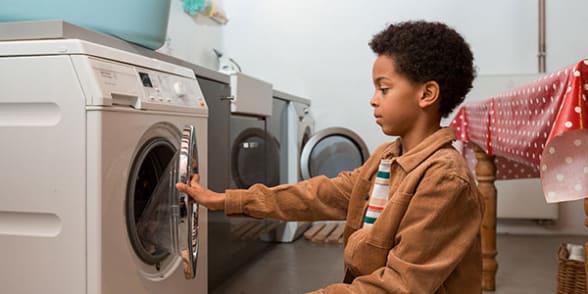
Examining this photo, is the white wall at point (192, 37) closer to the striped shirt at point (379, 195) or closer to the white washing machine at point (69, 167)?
the white washing machine at point (69, 167)

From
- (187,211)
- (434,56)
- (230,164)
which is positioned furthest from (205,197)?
(230,164)

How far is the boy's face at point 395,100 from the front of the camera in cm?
111

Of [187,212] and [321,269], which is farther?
[321,269]

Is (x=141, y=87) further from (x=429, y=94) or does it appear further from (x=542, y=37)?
(x=542, y=37)

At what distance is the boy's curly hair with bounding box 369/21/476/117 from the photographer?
1.10 m

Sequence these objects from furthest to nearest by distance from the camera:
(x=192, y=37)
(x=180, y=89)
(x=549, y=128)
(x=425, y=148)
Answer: (x=192, y=37), (x=180, y=89), (x=549, y=128), (x=425, y=148)

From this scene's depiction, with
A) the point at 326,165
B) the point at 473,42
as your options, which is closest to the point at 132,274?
the point at 326,165

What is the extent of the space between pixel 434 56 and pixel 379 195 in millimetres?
311

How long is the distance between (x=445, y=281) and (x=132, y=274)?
2.20ft

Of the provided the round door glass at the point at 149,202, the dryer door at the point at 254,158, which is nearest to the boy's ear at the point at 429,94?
the round door glass at the point at 149,202

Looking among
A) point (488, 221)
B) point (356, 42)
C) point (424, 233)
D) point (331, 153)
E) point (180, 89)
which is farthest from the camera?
point (356, 42)

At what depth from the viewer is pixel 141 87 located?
1.26 meters

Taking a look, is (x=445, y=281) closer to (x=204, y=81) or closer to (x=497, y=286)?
(x=204, y=81)

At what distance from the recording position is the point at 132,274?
120 centimetres
